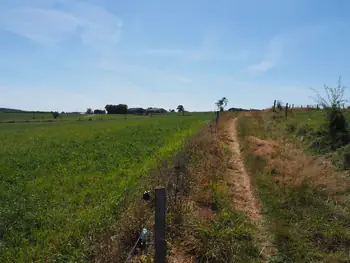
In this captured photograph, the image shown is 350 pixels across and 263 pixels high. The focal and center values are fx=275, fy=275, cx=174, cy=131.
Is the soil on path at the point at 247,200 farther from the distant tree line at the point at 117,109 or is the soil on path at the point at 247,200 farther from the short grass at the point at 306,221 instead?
the distant tree line at the point at 117,109

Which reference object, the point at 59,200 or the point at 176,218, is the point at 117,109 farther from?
the point at 176,218

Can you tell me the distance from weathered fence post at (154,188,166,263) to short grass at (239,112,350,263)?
6.83 feet

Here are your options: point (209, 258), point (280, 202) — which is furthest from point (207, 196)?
point (209, 258)

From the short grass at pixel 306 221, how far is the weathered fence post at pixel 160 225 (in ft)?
6.83

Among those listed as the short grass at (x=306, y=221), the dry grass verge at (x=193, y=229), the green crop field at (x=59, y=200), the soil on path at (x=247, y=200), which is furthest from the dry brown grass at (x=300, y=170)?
the green crop field at (x=59, y=200)

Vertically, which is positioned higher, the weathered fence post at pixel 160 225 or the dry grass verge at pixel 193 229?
the weathered fence post at pixel 160 225

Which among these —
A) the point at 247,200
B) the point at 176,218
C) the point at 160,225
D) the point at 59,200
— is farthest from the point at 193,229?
the point at 59,200

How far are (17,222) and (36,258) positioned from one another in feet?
5.16

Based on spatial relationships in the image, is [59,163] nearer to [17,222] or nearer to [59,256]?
[17,222]

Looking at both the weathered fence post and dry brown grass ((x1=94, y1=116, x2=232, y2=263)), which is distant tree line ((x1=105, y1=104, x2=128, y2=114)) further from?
the weathered fence post

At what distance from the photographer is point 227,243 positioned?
15.5 feet

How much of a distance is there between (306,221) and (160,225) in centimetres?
355

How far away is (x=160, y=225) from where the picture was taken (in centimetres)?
376

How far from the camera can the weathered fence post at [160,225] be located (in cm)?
363
